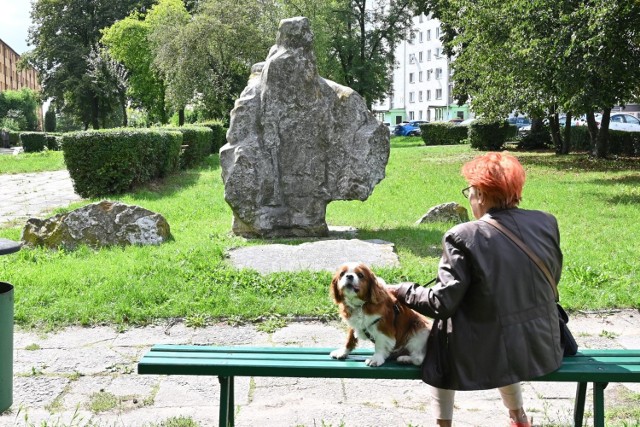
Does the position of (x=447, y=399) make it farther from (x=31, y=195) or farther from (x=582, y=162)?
(x=582, y=162)

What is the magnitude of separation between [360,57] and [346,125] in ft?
124

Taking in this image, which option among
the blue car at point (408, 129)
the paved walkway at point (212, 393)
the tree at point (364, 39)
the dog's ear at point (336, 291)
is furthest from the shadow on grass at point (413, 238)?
the blue car at point (408, 129)

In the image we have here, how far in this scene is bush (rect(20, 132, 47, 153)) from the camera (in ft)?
127

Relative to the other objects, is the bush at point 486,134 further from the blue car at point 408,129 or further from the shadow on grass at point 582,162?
the blue car at point 408,129

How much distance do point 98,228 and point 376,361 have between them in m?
6.78

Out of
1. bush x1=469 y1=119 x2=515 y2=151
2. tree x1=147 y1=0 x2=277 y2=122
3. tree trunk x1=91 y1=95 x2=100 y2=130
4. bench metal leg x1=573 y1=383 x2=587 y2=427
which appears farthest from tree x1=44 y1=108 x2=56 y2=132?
bench metal leg x1=573 y1=383 x2=587 y2=427

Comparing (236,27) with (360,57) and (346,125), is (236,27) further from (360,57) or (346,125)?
(346,125)

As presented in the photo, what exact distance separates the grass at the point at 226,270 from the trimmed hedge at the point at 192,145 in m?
7.11

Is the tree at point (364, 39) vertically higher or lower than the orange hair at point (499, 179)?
higher

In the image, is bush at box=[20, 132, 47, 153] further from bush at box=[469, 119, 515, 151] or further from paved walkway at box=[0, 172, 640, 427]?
paved walkway at box=[0, 172, 640, 427]

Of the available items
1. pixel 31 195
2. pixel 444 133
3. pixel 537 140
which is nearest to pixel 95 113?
pixel 444 133

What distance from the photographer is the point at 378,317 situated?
3375mm

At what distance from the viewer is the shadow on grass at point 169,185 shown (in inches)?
597

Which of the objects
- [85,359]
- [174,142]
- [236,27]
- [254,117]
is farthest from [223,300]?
[236,27]
